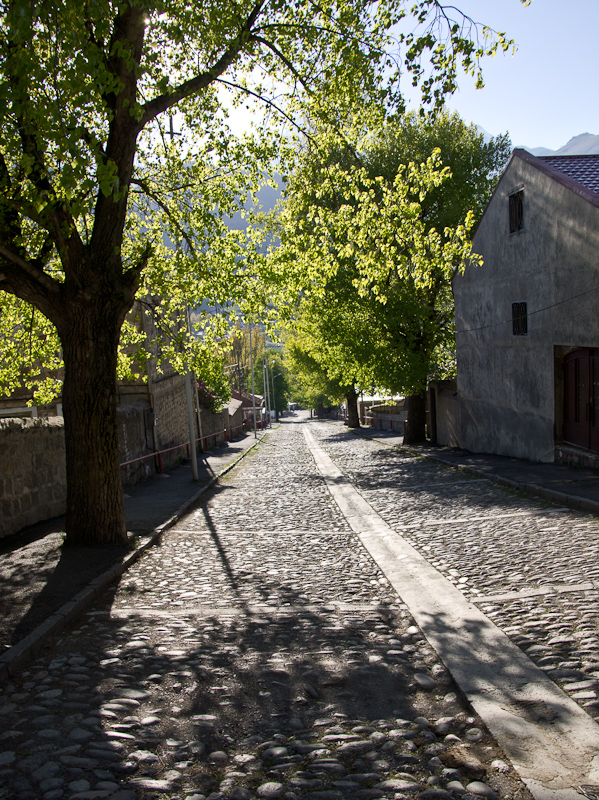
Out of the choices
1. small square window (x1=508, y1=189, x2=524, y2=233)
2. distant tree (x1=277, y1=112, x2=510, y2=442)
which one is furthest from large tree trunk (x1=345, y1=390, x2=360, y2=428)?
small square window (x1=508, y1=189, x2=524, y2=233)

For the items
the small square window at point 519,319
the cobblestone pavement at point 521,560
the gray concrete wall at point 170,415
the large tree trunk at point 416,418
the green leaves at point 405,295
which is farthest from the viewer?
the large tree trunk at point 416,418

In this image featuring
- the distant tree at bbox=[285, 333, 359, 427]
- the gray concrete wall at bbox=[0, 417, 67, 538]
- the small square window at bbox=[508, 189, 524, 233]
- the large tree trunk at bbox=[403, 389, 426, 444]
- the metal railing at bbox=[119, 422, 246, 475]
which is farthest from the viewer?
the distant tree at bbox=[285, 333, 359, 427]

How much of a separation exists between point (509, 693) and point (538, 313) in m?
14.0

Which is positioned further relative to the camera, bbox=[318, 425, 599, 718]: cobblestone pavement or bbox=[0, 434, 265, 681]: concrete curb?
bbox=[0, 434, 265, 681]: concrete curb

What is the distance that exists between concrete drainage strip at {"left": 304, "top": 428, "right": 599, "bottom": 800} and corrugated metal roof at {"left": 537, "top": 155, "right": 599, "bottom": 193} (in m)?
11.6

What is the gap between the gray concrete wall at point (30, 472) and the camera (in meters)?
10.1

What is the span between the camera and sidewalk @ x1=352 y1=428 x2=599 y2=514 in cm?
1055

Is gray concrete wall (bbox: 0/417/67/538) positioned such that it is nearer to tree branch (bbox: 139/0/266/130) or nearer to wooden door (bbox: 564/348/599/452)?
tree branch (bbox: 139/0/266/130)

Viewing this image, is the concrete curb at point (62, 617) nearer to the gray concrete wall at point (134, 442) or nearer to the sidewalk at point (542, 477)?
the sidewalk at point (542, 477)

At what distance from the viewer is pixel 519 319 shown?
17.9 metres

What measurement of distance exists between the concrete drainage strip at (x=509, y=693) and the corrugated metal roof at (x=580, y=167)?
38.1ft

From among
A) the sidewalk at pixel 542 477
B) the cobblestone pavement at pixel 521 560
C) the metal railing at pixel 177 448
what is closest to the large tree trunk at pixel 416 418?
the sidewalk at pixel 542 477

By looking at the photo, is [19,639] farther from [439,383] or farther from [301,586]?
[439,383]

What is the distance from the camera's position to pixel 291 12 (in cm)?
1020
